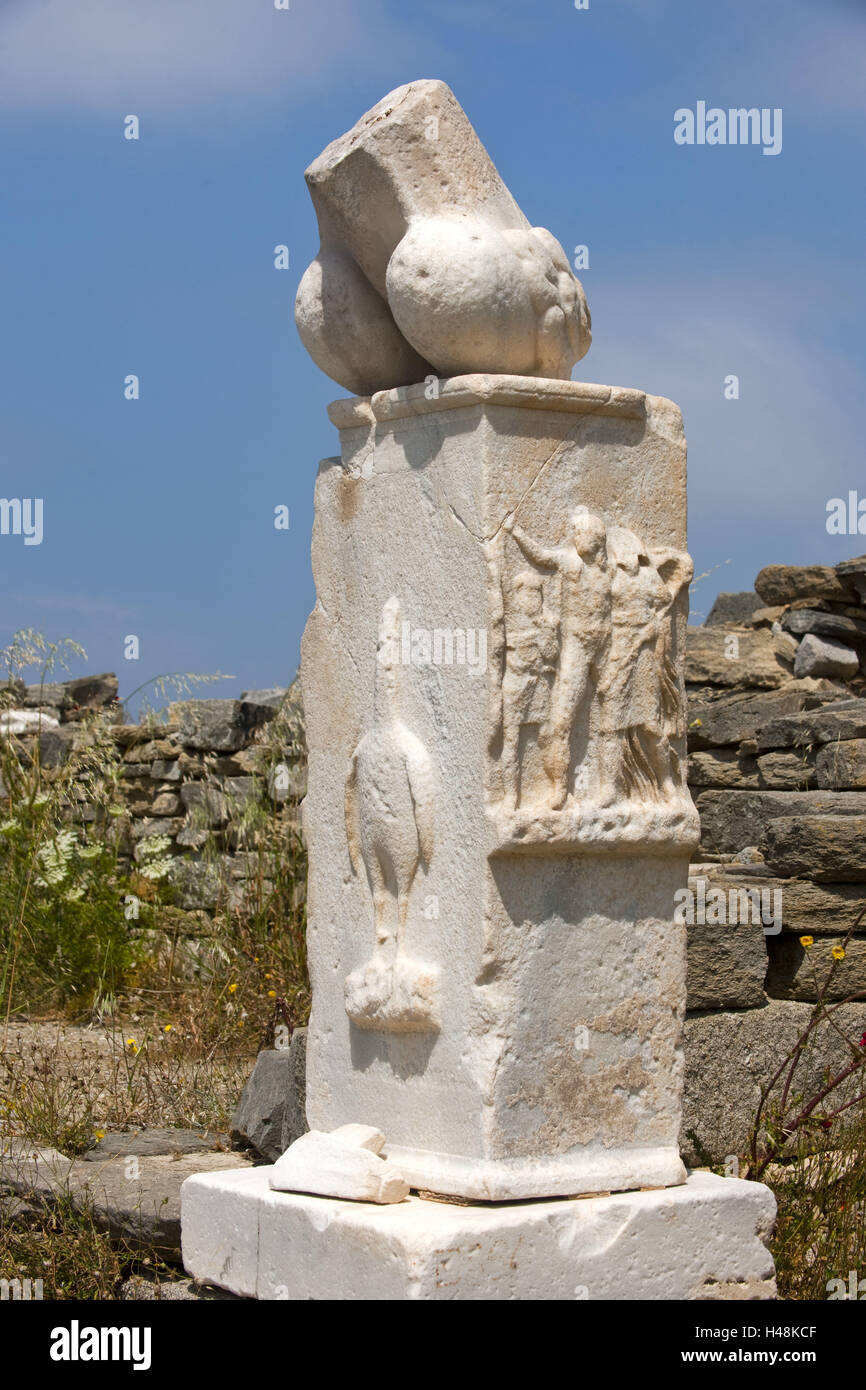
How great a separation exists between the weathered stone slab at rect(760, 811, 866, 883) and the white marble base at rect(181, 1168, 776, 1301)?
2075mm

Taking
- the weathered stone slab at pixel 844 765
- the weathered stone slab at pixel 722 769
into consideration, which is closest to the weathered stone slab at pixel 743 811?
the weathered stone slab at pixel 844 765

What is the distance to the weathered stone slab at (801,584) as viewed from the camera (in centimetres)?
934

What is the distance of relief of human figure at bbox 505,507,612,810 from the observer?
3.59m

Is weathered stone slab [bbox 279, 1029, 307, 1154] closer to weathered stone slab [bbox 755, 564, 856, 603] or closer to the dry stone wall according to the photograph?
the dry stone wall

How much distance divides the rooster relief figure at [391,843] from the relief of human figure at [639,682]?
0.42 metres

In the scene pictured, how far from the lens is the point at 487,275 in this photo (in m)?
3.60

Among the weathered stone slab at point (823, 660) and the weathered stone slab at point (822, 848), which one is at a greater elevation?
the weathered stone slab at point (823, 660)

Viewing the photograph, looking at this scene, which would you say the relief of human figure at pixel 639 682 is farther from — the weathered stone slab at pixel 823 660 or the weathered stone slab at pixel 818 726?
the weathered stone slab at pixel 823 660

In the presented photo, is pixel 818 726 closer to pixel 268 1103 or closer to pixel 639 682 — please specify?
pixel 268 1103

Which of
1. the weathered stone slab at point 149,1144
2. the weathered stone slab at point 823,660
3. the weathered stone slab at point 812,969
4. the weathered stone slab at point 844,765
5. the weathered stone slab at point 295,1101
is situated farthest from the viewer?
the weathered stone slab at point 823,660

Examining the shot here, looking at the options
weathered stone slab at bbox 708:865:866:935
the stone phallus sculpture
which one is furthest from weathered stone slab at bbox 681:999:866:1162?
the stone phallus sculpture

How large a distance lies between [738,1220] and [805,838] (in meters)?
2.33

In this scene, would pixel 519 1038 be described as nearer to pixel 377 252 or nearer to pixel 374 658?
pixel 374 658

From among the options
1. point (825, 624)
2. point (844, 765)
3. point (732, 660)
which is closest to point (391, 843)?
point (844, 765)
